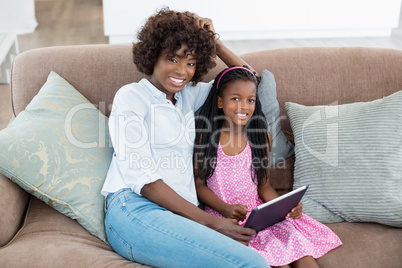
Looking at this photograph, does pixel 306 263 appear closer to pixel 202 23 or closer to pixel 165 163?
pixel 165 163

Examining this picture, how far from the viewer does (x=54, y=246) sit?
1.40 meters

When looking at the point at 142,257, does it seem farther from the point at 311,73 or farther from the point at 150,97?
the point at 311,73

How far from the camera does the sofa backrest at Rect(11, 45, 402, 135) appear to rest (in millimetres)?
1881

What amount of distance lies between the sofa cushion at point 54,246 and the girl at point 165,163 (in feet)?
0.22

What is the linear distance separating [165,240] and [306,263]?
1.59 ft

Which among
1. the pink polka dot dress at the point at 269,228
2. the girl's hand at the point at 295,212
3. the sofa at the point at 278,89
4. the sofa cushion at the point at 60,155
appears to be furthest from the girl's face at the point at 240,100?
the sofa cushion at the point at 60,155

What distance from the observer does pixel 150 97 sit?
166 centimetres

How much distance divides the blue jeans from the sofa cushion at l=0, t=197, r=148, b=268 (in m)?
0.05

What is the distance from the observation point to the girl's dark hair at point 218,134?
68.0 inches

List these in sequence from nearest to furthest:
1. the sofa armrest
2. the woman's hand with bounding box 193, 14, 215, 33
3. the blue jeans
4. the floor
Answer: the blue jeans, the sofa armrest, the woman's hand with bounding box 193, 14, 215, 33, the floor

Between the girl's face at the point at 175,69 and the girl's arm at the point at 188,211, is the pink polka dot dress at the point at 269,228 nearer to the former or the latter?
the girl's arm at the point at 188,211

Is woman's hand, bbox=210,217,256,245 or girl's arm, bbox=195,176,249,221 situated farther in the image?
girl's arm, bbox=195,176,249,221

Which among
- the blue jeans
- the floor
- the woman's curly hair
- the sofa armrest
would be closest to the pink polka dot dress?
the blue jeans

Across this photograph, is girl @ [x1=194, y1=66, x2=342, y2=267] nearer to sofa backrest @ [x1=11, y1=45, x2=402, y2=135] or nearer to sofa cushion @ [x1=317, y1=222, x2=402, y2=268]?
sofa cushion @ [x1=317, y1=222, x2=402, y2=268]
